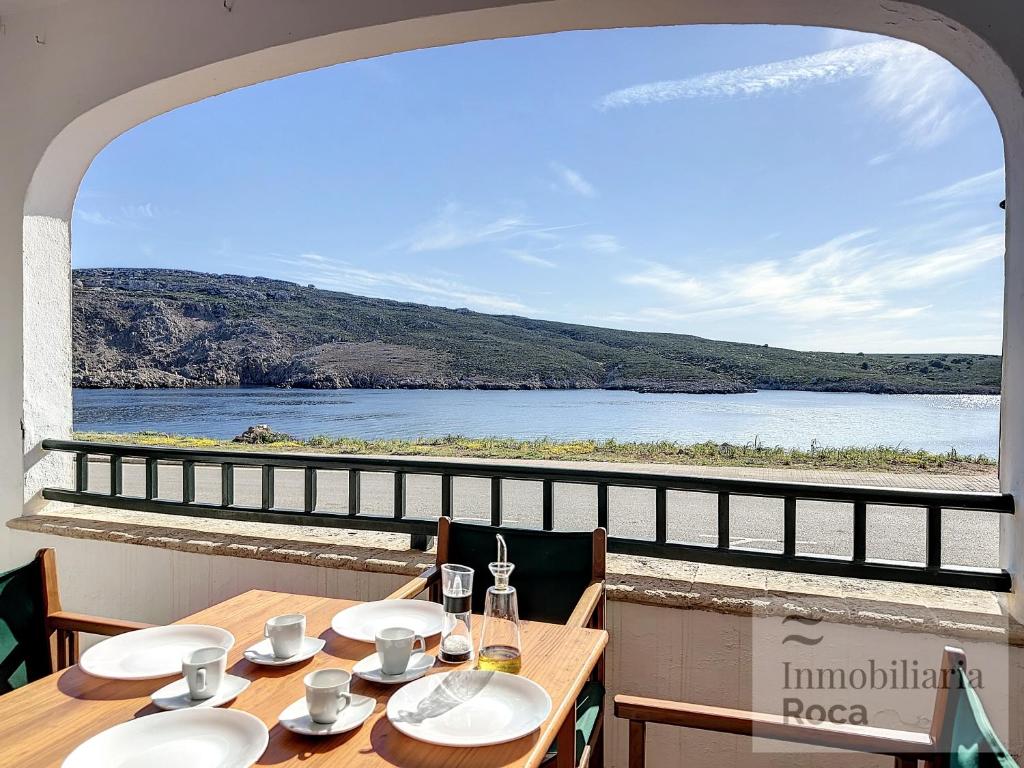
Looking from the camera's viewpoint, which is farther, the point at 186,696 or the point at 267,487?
the point at 267,487

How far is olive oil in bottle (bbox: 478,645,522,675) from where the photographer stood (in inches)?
40.8

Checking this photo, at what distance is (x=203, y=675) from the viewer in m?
0.92

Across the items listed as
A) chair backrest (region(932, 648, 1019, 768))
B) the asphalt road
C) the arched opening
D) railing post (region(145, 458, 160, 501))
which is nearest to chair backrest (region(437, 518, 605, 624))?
chair backrest (region(932, 648, 1019, 768))

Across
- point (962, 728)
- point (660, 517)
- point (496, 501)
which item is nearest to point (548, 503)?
point (496, 501)

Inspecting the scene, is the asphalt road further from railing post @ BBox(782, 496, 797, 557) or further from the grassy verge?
railing post @ BBox(782, 496, 797, 557)

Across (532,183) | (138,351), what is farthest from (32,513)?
(532,183)

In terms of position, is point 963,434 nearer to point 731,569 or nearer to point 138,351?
point 731,569

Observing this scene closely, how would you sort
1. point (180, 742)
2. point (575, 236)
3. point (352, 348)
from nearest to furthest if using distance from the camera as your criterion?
point (180, 742) → point (352, 348) → point (575, 236)

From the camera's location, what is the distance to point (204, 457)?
248 centimetres

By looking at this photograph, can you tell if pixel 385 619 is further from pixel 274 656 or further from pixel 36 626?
pixel 36 626

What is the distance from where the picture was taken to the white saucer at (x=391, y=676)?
0.99m

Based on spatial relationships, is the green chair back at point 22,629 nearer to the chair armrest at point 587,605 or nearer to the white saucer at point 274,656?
the white saucer at point 274,656

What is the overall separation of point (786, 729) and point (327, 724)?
27.5 inches

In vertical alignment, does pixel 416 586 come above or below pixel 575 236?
below
